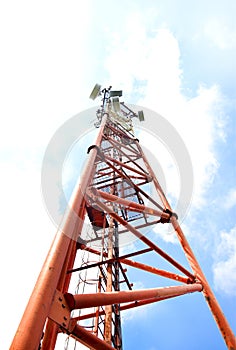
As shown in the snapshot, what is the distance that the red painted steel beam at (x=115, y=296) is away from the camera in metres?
2.04

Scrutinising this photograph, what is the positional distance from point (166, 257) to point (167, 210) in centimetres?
109

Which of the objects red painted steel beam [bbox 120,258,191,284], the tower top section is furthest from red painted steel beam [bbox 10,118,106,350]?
the tower top section

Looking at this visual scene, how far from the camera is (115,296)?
2.32m

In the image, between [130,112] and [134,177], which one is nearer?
[134,177]

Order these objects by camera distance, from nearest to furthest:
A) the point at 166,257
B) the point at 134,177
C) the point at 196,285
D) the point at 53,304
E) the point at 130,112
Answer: the point at 53,304, the point at 196,285, the point at 166,257, the point at 134,177, the point at 130,112

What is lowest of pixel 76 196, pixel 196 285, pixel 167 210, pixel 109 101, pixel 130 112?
pixel 196 285

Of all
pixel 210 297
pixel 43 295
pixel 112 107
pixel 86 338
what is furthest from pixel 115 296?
pixel 112 107

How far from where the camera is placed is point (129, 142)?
8.90 m

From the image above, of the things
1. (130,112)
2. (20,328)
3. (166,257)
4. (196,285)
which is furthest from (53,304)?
(130,112)

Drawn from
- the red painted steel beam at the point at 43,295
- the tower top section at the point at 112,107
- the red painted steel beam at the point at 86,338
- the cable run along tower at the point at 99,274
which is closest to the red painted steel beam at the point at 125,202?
the cable run along tower at the point at 99,274

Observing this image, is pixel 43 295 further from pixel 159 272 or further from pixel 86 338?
pixel 159 272

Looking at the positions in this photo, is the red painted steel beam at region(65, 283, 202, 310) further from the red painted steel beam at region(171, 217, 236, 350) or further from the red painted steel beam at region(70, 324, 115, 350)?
the red painted steel beam at region(171, 217, 236, 350)

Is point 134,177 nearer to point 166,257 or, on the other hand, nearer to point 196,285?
point 166,257

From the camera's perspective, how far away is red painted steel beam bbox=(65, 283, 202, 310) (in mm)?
2037
